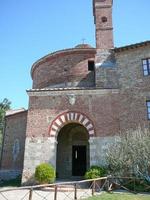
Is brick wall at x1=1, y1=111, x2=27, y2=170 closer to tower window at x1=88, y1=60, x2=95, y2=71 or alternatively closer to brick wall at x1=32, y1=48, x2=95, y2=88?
brick wall at x1=32, y1=48, x2=95, y2=88

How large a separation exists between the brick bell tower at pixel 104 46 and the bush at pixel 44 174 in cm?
673

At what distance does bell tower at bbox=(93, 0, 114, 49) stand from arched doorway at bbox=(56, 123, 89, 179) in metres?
6.72

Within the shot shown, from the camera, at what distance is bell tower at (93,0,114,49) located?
18.0m

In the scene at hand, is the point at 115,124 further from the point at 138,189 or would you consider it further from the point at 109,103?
the point at 138,189

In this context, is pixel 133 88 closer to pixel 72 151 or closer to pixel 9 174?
pixel 72 151

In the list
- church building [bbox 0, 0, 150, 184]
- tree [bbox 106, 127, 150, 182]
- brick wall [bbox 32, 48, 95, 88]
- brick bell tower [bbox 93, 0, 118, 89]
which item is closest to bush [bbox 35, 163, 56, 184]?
church building [bbox 0, 0, 150, 184]

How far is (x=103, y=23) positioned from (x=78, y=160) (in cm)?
1111

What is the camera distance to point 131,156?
1266 cm

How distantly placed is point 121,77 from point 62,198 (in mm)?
9393

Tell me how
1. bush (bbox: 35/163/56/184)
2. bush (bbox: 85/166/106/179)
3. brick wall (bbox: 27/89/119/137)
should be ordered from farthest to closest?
brick wall (bbox: 27/89/119/137), bush (bbox: 35/163/56/184), bush (bbox: 85/166/106/179)

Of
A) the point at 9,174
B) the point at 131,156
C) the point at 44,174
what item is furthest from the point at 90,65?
the point at 9,174

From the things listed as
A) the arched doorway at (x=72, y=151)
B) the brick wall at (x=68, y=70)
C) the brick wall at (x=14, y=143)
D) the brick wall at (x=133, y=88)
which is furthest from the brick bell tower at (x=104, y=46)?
the brick wall at (x=14, y=143)

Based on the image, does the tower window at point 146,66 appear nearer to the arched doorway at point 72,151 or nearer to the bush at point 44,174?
the arched doorway at point 72,151

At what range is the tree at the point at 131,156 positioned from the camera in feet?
40.2
